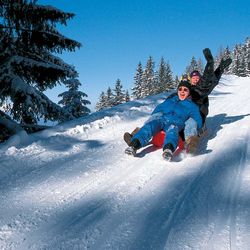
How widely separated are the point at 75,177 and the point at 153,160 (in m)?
1.22

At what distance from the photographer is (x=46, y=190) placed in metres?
3.54

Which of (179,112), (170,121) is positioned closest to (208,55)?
(179,112)

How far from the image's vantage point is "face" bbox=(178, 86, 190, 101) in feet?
19.7

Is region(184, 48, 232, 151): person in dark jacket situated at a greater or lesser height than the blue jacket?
greater

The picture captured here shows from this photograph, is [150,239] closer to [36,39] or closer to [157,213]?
[157,213]

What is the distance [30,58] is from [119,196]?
19.7ft

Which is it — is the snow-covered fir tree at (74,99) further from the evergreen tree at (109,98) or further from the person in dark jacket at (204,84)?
the evergreen tree at (109,98)

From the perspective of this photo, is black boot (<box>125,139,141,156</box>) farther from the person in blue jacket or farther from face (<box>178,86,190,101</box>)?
face (<box>178,86,190,101</box>)

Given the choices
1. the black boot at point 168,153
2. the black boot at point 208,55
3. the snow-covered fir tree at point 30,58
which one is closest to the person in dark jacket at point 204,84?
the black boot at point 208,55

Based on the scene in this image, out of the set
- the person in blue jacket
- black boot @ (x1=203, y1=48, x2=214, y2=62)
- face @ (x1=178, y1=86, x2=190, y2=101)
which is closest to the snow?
the person in blue jacket

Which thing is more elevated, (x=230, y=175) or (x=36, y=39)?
(x=36, y=39)

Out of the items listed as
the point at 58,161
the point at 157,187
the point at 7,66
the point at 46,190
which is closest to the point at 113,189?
the point at 157,187

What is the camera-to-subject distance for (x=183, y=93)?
6.03 m

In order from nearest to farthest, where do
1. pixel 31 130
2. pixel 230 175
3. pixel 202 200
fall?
1. pixel 202 200
2. pixel 230 175
3. pixel 31 130
